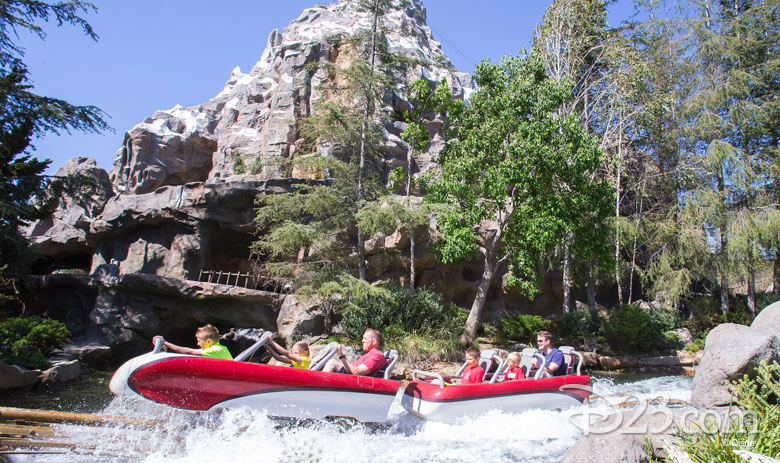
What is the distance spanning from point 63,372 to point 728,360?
13.0 m

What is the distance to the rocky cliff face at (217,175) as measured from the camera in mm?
19016

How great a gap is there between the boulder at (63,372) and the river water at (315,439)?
668 cm

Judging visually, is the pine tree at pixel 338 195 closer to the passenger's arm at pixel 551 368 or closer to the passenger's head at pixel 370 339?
the passenger's arm at pixel 551 368

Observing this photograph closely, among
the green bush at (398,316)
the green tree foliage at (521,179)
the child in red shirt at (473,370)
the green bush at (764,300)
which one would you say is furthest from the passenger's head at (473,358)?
the green bush at (764,300)


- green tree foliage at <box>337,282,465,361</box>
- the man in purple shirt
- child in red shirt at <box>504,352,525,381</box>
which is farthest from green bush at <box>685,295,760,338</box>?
child in red shirt at <box>504,352,525,381</box>

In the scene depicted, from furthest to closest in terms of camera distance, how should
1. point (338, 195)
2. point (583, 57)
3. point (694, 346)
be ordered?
point (583, 57) → point (694, 346) → point (338, 195)

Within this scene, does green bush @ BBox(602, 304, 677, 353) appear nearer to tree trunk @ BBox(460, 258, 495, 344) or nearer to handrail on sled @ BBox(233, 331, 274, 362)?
tree trunk @ BBox(460, 258, 495, 344)

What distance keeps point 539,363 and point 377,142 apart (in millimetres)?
10504

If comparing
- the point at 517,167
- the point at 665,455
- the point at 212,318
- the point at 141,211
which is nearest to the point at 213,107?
the point at 141,211

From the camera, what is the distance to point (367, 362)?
6.36 meters

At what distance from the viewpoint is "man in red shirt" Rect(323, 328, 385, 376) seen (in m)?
6.15

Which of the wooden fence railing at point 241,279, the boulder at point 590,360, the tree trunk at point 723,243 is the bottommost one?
the boulder at point 590,360

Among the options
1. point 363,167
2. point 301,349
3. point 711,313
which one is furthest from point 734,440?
point 711,313

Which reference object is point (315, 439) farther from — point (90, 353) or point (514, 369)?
point (90, 353)
